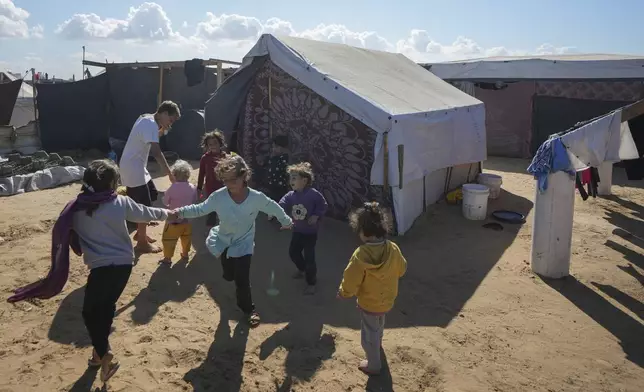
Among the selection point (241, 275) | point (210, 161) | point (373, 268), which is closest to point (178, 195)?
point (210, 161)

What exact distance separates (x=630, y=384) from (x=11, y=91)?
13.7 m

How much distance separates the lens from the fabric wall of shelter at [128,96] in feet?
41.7

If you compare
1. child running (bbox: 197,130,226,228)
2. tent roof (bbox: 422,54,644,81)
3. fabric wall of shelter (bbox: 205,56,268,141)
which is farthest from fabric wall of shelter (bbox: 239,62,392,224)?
tent roof (bbox: 422,54,644,81)

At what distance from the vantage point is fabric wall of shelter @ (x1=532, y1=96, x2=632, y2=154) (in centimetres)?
1280

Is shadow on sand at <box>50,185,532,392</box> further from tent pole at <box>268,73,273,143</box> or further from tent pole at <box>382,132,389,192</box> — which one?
tent pole at <box>268,73,273,143</box>

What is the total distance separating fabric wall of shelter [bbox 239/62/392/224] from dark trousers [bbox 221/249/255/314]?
2.88m

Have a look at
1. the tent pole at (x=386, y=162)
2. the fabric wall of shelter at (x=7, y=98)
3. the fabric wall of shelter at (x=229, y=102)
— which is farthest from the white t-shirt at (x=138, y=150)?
the fabric wall of shelter at (x=7, y=98)

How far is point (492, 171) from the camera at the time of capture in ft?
39.9

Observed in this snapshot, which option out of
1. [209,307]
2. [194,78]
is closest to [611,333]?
[209,307]

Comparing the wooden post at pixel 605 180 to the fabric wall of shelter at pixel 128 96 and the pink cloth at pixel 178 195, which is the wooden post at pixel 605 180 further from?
the fabric wall of shelter at pixel 128 96

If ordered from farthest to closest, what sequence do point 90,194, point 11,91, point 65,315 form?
point 11,91 < point 65,315 < point 90,194

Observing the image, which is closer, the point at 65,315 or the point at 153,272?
the point at 65,315

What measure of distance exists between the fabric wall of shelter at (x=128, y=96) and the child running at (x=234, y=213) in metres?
9.92

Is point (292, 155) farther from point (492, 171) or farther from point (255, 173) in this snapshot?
point (492, 171)
